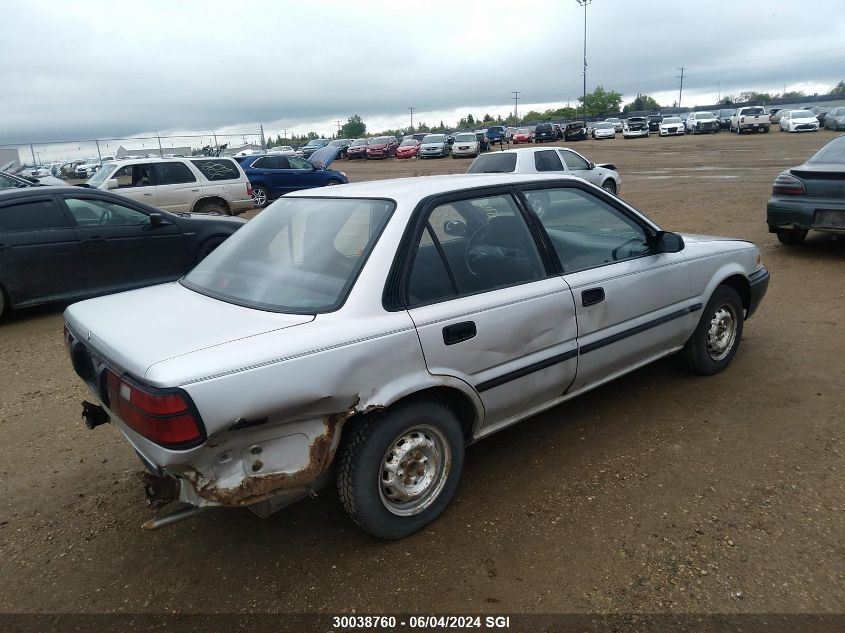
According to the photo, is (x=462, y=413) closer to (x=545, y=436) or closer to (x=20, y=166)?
(x=545, y=436)

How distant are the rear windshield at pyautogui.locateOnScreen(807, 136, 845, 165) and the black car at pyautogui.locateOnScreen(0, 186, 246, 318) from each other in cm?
798

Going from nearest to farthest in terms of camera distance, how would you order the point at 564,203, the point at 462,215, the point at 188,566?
the point at 188,566 → the point at 462,215 → the point at 564,203

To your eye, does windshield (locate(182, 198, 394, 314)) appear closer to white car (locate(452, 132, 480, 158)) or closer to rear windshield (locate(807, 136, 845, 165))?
rear windshield (locate(807, 136, 845, 165))

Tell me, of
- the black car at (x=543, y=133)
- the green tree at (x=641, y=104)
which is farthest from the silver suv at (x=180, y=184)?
the green tree at (x=641, y=104)

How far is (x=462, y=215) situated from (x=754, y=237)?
7754mm

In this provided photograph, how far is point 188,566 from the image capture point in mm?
2818

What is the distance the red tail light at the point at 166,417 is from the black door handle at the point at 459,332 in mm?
1133

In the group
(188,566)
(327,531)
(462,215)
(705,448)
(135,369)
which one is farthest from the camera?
(705,448)

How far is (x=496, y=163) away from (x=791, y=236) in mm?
5596

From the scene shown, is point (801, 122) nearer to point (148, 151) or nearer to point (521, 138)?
point (521, 138)

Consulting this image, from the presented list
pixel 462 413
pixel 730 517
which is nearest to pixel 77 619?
pixel 462 413

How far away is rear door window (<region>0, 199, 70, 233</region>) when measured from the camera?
6738 millimetres

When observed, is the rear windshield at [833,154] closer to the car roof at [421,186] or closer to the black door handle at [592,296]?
the car roof at [421,186]

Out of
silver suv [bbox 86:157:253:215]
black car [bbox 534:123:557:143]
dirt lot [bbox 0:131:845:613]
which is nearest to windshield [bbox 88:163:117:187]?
silver suv [bbox 86:157:253:215]
